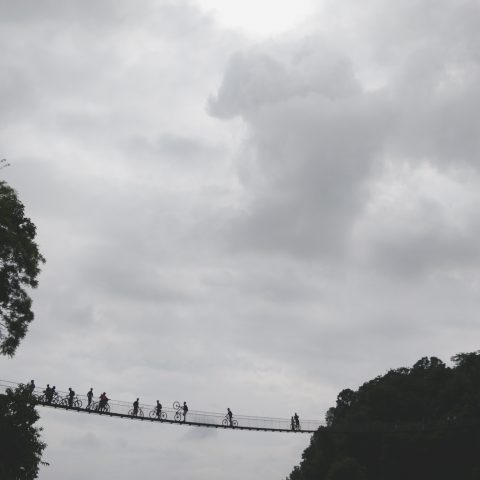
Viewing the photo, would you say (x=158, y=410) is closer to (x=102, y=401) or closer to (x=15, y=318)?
(x=102, y=401)

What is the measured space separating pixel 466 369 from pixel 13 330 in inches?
1834

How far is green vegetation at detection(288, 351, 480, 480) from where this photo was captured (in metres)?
55.2

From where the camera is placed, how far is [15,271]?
26953 millimetres

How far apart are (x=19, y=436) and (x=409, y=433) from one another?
38327mm

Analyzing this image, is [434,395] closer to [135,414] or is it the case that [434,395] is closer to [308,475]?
[308,475]

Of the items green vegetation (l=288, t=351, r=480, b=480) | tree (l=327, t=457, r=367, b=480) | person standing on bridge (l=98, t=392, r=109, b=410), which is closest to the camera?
person standing on bridge (l=98, t=392, r=109, b=410)

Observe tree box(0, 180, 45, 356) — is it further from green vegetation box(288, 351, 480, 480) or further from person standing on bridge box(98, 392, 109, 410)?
green vegetation box(288, 351, 480, 480)

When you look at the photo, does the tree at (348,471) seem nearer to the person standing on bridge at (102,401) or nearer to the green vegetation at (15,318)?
the person standing on bridge at (102,401)

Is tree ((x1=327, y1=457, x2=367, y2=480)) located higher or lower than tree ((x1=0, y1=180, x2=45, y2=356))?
lower

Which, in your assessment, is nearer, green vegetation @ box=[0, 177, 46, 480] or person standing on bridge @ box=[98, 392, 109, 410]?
green vegetation @ box=[0, 177, 46, 480]

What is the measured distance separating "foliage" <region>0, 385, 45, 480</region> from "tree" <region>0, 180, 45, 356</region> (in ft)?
6.95

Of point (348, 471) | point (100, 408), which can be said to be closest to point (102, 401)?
point (100, 408)

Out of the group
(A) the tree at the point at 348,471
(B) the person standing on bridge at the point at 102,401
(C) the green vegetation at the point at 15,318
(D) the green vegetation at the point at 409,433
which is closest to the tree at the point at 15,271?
(C) the green vegetation at the point at 15,318

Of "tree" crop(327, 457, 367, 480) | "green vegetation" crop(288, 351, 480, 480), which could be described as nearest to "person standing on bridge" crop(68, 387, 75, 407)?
"green vegetation" crop(288, 351, 480, 480)
